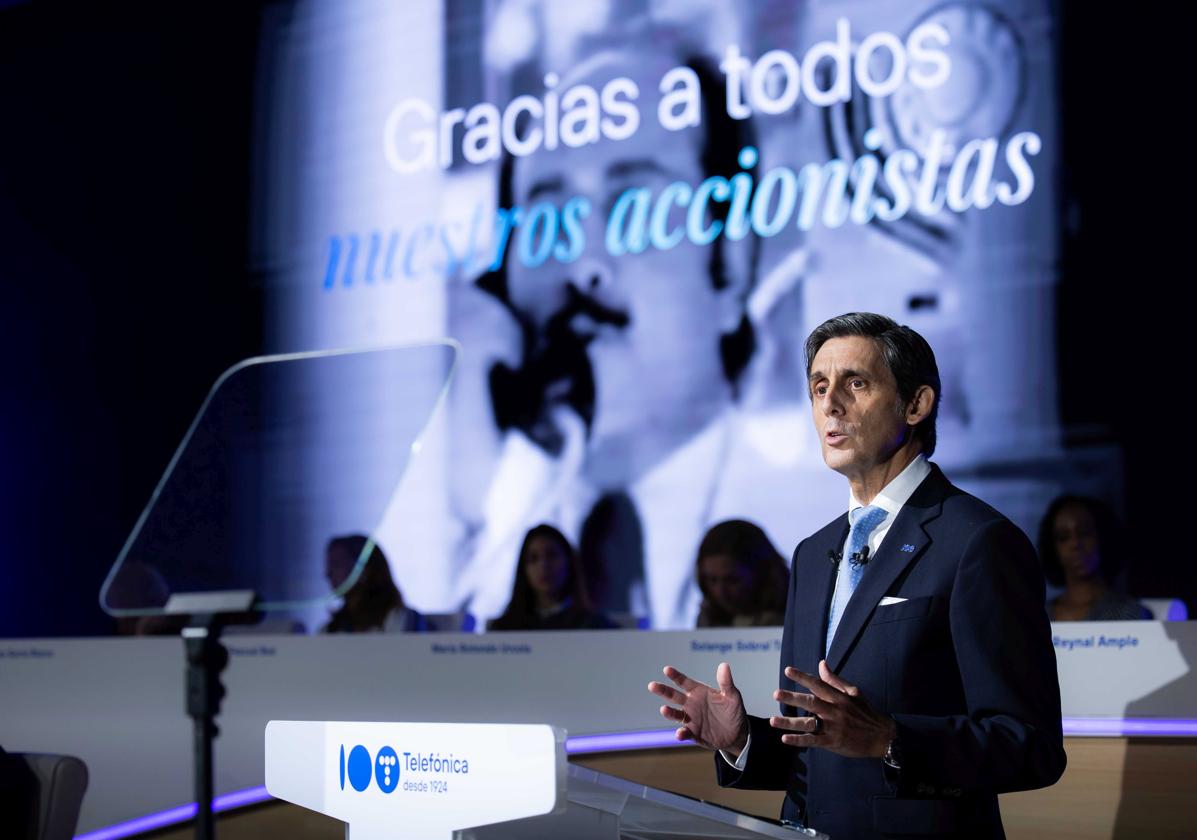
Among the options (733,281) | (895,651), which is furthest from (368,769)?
(733,281)

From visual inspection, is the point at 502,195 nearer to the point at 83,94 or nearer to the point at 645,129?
the point at 645,129

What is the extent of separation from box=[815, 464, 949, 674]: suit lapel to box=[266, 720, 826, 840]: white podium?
0.37 m

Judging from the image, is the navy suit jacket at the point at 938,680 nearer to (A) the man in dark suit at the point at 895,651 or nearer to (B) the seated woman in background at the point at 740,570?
(A) the man in dark suit at the point at 895,651

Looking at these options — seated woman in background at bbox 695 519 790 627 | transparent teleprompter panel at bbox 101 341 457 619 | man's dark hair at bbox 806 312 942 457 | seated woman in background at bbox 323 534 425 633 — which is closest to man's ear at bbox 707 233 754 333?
seated woman in background at bbox 695 519 790 627

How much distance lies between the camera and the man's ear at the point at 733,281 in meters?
5.84

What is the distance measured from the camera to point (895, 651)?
5.68 ft

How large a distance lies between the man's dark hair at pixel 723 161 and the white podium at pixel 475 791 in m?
4.44

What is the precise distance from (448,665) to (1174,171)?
3516 mm

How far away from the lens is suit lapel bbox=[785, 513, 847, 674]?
1.90 m

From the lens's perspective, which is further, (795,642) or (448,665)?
(448,665)

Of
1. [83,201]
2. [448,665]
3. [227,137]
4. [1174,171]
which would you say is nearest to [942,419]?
[1174,171]

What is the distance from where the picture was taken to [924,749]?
5.08ft

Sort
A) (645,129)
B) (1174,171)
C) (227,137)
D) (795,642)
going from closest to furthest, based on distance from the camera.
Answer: (795,642)
(1174,171)
(645,129)
(227,137)

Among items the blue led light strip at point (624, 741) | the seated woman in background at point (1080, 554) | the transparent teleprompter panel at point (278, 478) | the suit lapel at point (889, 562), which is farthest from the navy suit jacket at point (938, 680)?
the seated woman in background at point (1080, 554)
